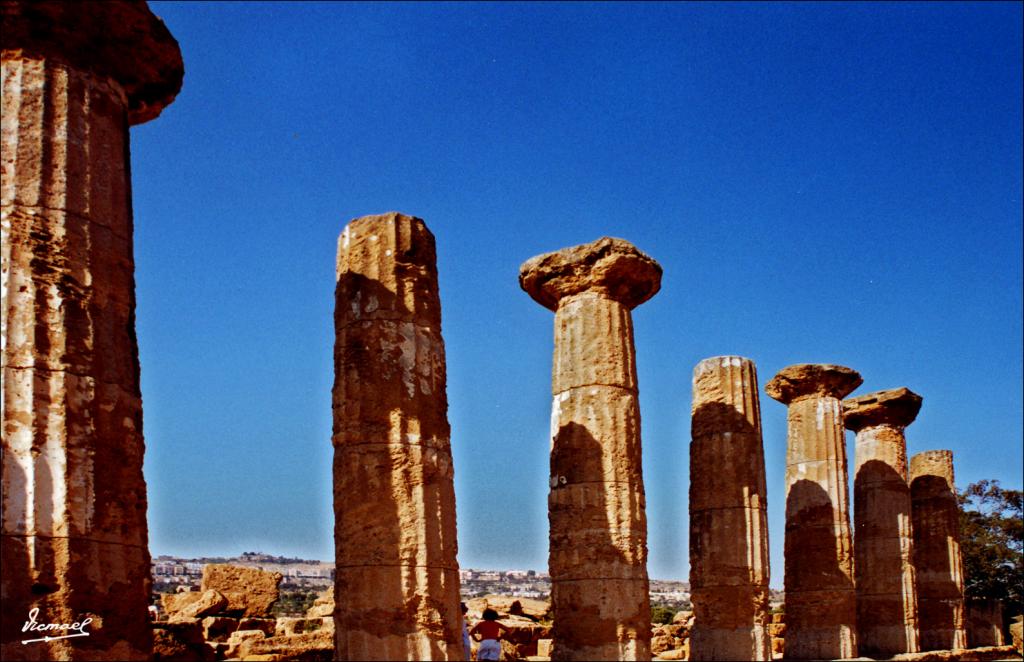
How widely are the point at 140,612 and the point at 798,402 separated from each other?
17.0 metres

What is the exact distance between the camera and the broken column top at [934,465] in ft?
94.6

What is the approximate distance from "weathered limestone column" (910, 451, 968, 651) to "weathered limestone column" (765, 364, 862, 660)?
5906mm

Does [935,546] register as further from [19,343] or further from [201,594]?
[19,343]

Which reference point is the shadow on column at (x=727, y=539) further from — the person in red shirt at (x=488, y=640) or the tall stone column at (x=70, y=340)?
the tall stone column at (x=70, y=340)

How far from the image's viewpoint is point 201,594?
830 inches

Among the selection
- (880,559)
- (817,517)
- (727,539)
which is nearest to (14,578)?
(727,539)

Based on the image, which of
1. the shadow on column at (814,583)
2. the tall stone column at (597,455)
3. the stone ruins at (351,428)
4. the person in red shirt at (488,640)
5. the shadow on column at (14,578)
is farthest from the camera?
the shadow on column at (814,583)

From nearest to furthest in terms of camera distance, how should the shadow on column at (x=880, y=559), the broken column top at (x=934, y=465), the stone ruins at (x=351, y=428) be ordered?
the stone ruins at (x=351, y=428) → the shadow on column at (x=880, y=559) → the broken column top at (x=934, y=465)

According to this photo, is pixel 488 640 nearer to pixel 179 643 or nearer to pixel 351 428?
pixel 179 643

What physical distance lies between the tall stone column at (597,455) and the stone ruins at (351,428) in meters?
0.03

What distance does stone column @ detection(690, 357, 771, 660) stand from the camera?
59.1 ft

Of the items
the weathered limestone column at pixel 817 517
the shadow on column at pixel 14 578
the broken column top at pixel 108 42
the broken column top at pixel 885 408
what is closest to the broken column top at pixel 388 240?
the broken column top at pixel 108 42

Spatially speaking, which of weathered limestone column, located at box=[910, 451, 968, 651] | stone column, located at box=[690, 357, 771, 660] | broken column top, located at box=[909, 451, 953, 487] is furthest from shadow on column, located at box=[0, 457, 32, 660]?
broken column top, located at box=[909, 451, 953, 487]

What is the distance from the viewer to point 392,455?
10.8 m
